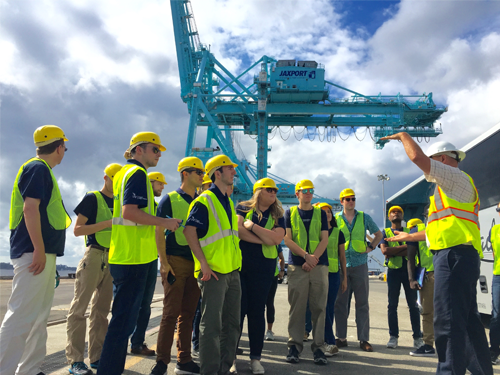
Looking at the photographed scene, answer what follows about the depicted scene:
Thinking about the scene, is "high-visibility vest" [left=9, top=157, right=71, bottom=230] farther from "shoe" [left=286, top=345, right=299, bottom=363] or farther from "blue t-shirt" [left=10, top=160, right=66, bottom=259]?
"shoe" [left=286, top=345, right=299, bottom=363]

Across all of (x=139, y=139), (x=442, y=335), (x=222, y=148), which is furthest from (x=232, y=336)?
(x=222, y=148)

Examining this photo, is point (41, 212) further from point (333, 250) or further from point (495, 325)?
point (495, 325)

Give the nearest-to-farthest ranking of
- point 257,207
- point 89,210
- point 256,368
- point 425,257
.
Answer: point 256,368
point 89,210
point 257,207
point 425,257

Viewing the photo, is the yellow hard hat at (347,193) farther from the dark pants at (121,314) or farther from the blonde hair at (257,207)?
the dark pants at (121,314)

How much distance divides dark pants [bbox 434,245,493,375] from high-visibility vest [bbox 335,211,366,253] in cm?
234

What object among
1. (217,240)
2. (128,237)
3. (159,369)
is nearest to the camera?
(128,237)

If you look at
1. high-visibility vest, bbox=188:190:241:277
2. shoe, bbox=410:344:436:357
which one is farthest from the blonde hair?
shoe, bbox=410:344:436:357

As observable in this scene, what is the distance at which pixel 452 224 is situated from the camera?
2887mm

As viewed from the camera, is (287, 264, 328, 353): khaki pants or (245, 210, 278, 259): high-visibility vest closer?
(245, 210, 278, 259): high-visibility vest

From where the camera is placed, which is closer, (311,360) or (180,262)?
(180,262)

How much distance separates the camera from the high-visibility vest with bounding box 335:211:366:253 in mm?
5250

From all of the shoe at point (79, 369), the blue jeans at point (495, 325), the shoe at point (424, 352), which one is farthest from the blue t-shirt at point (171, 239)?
the blue jeans at point (495, 325)

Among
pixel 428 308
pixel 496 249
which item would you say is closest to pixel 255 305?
pixel 428 308

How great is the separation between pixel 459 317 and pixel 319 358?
1.63m
